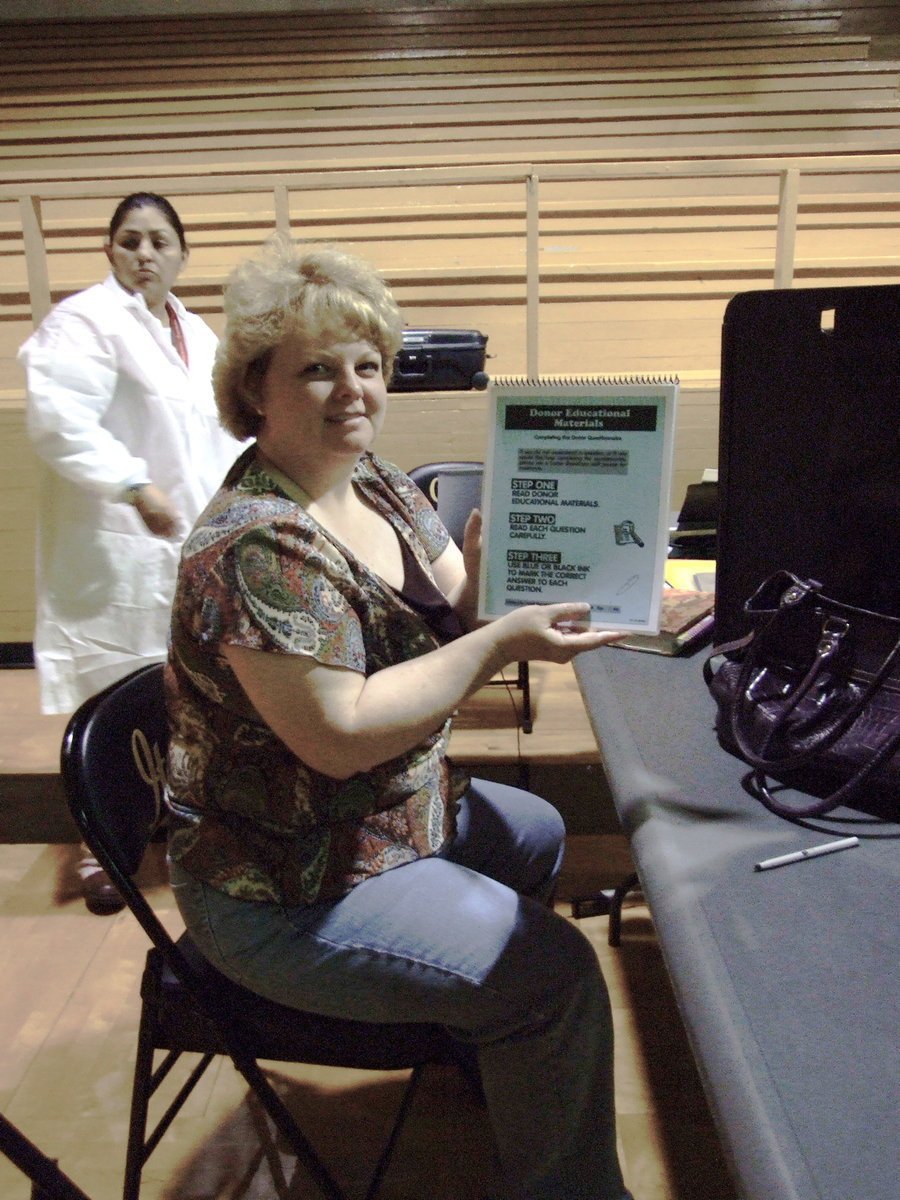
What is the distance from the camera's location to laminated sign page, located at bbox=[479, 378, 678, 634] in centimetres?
85

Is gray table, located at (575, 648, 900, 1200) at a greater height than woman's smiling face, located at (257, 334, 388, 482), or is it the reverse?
woman's smiling face, located at (257, 334, 388, 482)

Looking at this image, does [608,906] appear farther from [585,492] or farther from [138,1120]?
[585,492]

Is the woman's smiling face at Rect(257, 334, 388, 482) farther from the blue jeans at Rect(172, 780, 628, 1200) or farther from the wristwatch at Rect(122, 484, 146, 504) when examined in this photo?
the wristwatch at Rect(122, 484, 146, 504)

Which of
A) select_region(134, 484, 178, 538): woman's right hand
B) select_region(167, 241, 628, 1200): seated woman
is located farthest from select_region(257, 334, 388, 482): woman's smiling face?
select_region(134, 484, 178, 538): woman's right hand

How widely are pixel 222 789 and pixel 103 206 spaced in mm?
5207

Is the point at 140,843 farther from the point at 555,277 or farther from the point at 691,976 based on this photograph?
the point at 555,277

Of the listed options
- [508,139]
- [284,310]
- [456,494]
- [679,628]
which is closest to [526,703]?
[456,494]

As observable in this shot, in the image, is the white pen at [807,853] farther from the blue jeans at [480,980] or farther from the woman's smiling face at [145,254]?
the woman's smiling face at [145,254]

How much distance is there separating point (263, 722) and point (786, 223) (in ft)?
12.0

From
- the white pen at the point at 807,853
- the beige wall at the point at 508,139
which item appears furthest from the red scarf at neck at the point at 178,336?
the beige wall at the point at 508,139

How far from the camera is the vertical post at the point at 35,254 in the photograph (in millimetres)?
3361

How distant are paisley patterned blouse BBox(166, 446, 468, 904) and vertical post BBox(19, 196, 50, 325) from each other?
2916 mm

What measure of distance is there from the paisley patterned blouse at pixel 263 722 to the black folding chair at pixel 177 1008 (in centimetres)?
7

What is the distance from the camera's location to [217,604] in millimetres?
900
